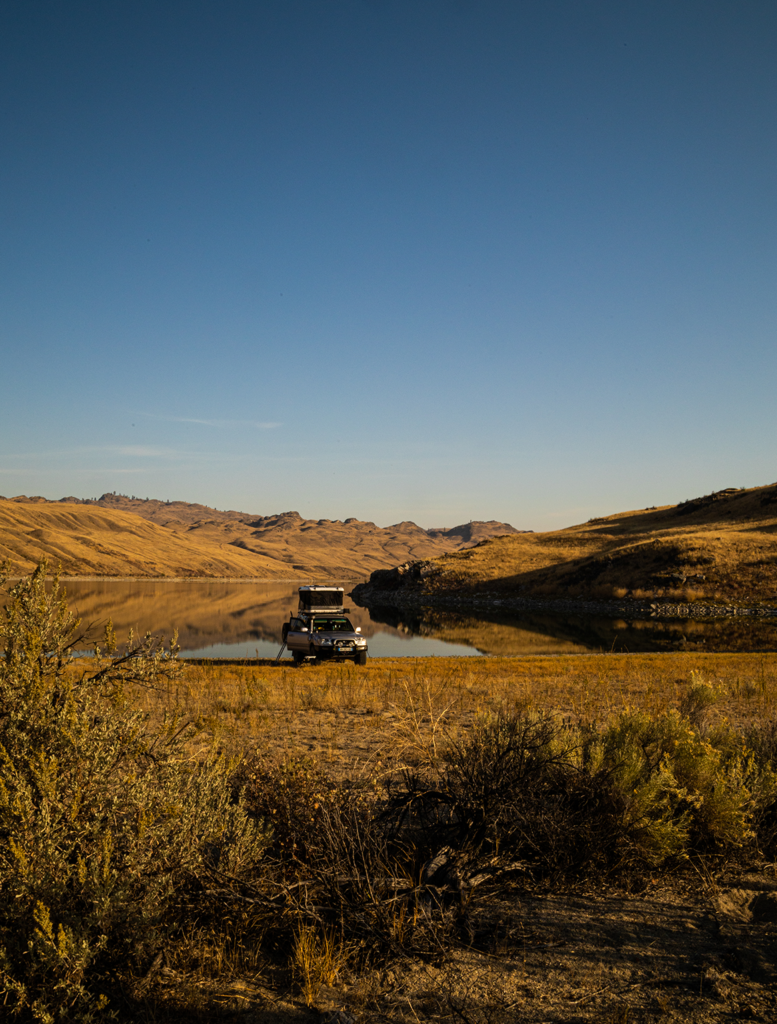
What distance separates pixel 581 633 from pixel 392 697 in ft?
96.1

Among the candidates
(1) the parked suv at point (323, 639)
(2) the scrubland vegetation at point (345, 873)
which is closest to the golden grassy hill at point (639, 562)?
(1) the parked suv at point (323, 639)

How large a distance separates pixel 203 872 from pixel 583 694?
10897 mm

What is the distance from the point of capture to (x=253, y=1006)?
11.1ft

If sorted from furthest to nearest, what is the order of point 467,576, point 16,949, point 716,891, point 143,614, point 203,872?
1. point 467,576
2. point 143,614
3. point 716,891
4. point 203,872
5. point 16,949

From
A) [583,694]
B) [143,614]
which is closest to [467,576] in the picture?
[143,614]

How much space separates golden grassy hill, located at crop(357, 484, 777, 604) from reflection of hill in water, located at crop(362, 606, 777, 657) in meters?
11.5

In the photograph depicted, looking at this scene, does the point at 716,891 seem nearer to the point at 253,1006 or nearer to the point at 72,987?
the point at 253,1006

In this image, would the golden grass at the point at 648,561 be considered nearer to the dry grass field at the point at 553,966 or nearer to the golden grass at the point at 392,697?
the golden grass at the point at 392,697

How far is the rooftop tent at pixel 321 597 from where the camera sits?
25.9m

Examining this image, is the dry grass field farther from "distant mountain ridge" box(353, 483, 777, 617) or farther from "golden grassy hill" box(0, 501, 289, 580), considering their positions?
"golden grassy hill" box(0, 501, 289, 580)

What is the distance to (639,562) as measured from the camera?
6719cm

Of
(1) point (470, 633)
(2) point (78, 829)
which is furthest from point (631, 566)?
(2) point (78, 829)

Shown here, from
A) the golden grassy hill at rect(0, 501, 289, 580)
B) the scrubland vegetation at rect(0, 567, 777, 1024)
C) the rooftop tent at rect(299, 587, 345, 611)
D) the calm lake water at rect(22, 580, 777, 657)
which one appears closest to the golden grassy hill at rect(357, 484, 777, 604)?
the calm lake water at rect(22, 580, 777, 657)

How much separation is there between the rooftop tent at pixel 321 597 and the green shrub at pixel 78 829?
70.3ft
